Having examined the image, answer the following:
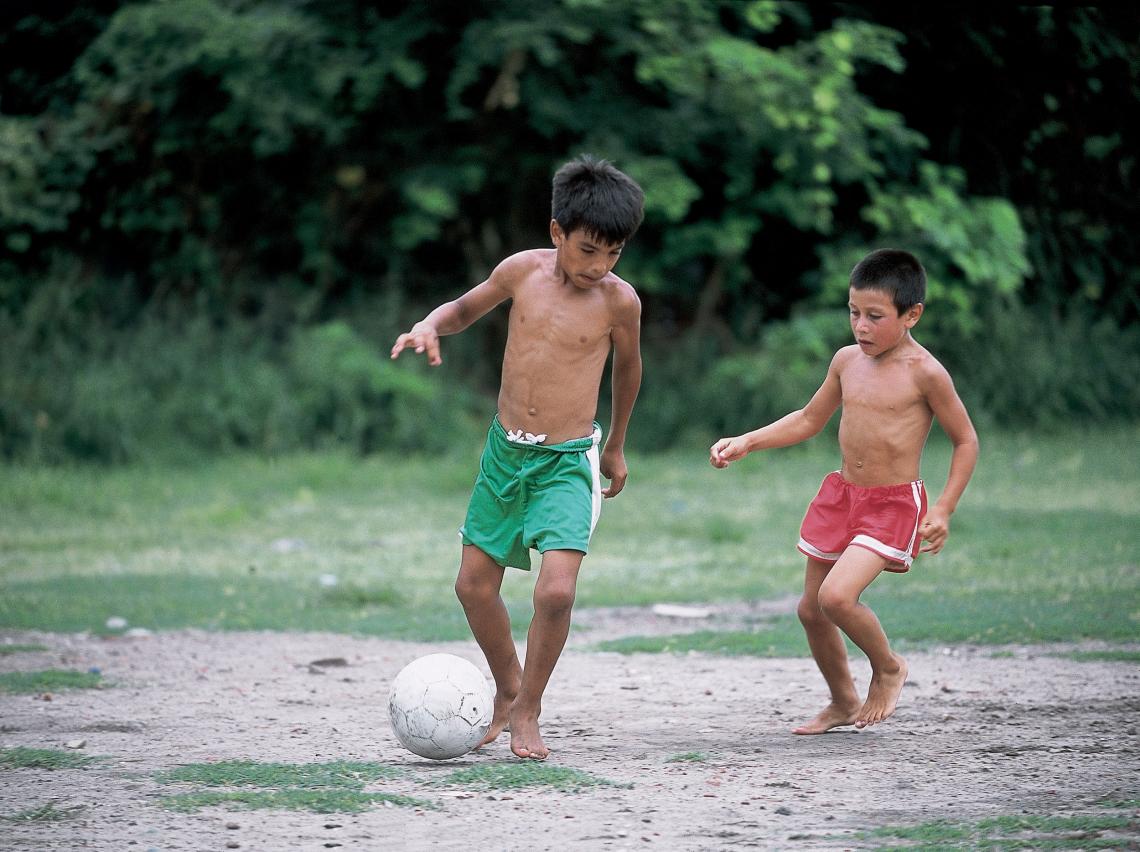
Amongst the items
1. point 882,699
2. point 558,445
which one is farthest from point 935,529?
point 558,445

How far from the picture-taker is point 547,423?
4.61 metres

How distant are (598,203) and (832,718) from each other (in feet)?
6.01

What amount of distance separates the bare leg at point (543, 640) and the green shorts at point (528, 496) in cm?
10

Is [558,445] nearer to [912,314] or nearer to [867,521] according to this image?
[867,521]

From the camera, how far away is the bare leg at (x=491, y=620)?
4.60m

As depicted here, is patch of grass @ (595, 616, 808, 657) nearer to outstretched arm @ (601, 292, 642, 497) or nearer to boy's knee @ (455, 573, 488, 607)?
outstretched arm @ (601, 292, 642, 497)

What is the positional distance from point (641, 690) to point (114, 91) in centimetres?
969

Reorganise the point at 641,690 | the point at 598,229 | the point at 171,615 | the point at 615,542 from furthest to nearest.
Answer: the point at 615,542
the point at 171,615
the point at 641,690
the point at 598,229

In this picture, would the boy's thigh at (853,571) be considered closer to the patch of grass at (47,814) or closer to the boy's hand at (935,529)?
the boy's hand at (935,529)

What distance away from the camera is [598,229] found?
4.48 metres

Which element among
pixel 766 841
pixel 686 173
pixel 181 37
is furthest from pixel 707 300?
pixel 766 841

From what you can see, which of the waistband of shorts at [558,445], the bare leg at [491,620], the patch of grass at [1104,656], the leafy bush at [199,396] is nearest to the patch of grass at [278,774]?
the bare leg at [491,620]

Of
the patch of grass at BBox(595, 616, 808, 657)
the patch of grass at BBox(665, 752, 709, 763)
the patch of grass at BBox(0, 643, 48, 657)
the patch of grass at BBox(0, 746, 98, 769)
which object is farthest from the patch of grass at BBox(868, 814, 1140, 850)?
the patch of grass at BBox(0, 643, 48, 657)

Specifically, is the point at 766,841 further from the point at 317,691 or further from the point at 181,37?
the point at 181,37
